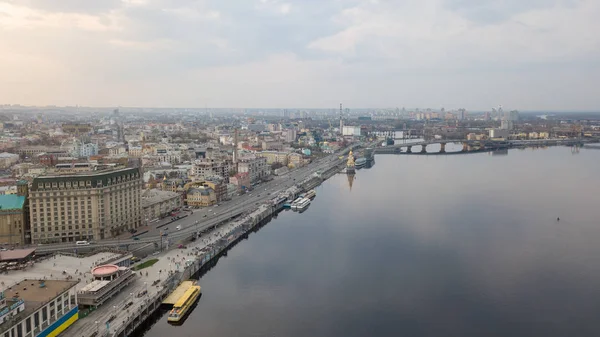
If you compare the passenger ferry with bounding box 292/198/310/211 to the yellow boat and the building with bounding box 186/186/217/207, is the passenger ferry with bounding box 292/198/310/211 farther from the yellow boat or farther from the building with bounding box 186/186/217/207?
the yellow boat

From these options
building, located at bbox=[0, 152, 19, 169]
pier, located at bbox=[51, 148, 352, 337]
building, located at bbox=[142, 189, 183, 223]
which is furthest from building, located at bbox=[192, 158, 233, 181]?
building, located at bbox=[0, 152, 19, 169]

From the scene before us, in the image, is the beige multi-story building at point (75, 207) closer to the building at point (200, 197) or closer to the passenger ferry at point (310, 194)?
the building at point (200, 197)

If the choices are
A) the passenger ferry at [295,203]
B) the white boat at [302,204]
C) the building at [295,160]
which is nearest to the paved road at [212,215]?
the passenger ferry at [295,203]

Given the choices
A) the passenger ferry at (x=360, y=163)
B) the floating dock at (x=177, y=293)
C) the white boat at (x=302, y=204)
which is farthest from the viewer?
the passenger ferry at (x=360, y=163)

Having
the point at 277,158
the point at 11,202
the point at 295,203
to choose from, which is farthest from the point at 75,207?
the point at 277,158

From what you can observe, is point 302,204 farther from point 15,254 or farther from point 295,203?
point 15,254
